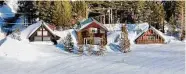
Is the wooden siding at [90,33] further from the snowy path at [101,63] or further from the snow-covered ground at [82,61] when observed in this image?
the snowy path at [101,63]

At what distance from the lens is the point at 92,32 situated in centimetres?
6425

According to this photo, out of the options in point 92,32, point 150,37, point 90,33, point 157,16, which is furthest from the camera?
point 157,16

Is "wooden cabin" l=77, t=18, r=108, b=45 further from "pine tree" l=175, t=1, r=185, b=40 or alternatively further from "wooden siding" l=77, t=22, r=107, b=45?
"pine tree" l=175, t=1, r=185, b=40

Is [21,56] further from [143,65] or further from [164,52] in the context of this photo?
[164,52]

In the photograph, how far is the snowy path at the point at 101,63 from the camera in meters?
42.4

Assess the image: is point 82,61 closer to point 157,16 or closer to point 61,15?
point 61,15

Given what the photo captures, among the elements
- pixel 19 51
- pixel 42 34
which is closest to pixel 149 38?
pixel 42 34

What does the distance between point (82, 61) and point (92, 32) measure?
16.8 m

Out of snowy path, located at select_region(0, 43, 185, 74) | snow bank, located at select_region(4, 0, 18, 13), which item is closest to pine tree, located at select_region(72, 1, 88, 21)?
snow bank, located at select_region(4, 0, 18, 13)

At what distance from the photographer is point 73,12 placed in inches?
2958

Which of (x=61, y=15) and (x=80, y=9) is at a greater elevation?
(x=80, y=9)

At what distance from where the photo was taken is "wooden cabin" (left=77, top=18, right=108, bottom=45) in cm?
6306

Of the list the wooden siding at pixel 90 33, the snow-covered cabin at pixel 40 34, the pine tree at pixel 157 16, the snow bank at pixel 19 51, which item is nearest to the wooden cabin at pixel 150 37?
the wooden siding at pixel 90 33

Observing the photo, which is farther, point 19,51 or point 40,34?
point 40,34
